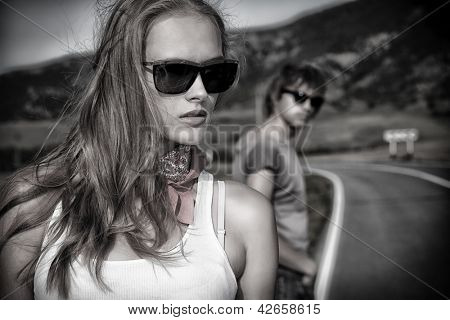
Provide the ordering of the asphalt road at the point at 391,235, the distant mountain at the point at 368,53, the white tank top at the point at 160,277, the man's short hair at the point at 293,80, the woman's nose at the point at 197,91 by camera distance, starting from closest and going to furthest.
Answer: the white tank top at the point at 160,277 → the woman's nose at the point at 197,91 → the man's short hair at the point at 293,80 → the distant mountain at the point at 368,53 → the asphalt road at the point at 391,235

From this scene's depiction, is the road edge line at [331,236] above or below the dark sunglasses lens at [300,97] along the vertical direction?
below

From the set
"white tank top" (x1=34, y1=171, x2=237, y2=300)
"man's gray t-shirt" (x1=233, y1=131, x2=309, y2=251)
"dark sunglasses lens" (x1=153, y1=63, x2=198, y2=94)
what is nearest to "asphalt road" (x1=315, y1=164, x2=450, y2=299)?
"man's gray t-shirt" (x1=233, y1=131, x2=309, y2=251)

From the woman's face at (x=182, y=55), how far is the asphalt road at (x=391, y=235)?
186 cm

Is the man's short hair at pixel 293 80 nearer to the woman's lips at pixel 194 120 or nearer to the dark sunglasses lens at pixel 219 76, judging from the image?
the dark sunglasses lens at pixel 219 76

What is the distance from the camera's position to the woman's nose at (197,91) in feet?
3.51

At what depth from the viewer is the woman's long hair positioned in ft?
3.32

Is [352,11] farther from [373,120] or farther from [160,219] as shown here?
[160,219]

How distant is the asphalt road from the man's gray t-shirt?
903 mm

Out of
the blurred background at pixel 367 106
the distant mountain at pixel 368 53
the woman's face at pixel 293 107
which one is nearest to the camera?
the woman's face at pixel 293 107

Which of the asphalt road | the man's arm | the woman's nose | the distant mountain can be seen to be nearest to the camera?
the woman's nose

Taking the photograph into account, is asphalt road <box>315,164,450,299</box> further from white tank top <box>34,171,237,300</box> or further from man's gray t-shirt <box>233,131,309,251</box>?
white tank top <box>34,171,237,300</box>

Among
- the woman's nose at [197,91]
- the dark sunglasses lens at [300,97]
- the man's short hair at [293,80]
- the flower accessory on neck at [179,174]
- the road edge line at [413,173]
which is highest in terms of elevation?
the man's short hair at [293,80]

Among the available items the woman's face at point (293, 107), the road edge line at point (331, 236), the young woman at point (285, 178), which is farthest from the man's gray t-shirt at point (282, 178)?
the road edge line at point (331, 236)

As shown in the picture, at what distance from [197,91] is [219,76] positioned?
8 centimetres
